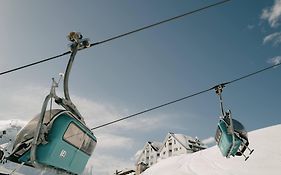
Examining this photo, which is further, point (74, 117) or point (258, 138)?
point (258, 138)

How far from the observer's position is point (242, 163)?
25281 mm

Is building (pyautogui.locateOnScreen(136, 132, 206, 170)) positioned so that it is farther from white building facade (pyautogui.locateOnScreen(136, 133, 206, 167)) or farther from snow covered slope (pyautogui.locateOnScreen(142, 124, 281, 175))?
snow covered slope (pyautogui.locateOnScreen(142, 124, 281, 175))

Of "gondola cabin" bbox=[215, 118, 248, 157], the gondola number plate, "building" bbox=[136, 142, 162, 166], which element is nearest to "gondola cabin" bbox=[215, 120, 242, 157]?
"gondola cabin" bbox=[215, 118, 248, 157]

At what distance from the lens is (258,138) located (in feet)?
103

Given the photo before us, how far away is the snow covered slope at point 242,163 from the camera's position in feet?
76.4

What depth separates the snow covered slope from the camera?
23281 mm

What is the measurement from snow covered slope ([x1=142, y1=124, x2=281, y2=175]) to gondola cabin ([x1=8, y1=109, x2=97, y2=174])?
2046 centimetres

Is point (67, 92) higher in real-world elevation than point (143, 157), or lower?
lower

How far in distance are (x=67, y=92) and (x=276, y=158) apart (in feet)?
78.1

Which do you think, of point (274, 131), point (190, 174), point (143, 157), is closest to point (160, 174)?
point (190, 174)

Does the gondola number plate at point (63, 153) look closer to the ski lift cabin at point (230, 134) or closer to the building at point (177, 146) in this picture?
the ski lift cabin at point (230, 134)

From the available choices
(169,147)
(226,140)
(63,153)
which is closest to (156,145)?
(169,147)

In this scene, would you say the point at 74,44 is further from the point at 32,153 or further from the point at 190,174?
the point at 190,174

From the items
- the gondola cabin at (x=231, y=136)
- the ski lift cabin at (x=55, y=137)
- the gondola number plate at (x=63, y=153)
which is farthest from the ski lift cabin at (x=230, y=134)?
the gondola number plate at (x=63, y=153)
